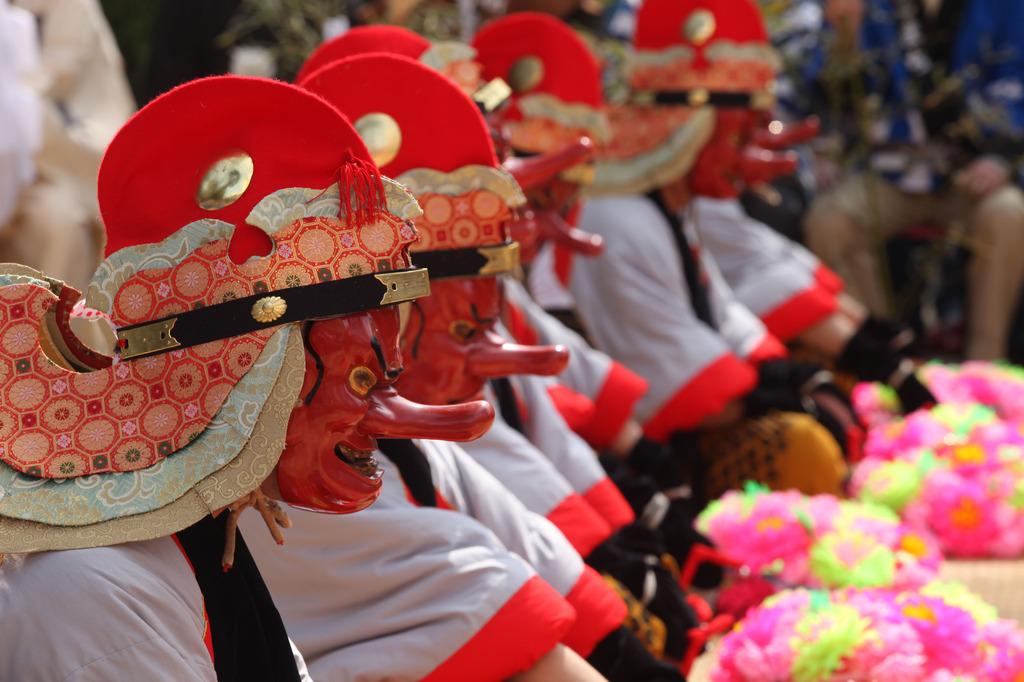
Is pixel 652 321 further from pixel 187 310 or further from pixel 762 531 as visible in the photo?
pixel 187 310

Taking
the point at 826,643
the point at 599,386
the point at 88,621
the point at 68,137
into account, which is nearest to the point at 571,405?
the point at 599,386

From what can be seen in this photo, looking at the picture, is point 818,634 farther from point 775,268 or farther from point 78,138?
point 78,138

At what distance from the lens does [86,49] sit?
4.79 m

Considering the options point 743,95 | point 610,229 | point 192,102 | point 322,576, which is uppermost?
point 192,102

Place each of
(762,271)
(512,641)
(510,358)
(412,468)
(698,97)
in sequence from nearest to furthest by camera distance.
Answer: (512,641)
(412,468)
(510,358)
(698,97)
(762,271)

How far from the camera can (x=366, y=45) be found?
2557 millimetres

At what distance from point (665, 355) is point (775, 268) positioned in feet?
3.51

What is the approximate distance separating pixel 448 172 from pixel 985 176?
14.6ft

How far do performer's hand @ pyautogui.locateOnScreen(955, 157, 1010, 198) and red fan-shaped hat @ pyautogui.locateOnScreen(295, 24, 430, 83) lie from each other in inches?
162

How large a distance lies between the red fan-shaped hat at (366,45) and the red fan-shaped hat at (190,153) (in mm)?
1009

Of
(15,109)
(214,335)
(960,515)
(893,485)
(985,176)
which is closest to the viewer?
(214,335)

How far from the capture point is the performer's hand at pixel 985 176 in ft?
20.0

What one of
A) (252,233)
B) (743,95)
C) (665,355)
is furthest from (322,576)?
(743,95)

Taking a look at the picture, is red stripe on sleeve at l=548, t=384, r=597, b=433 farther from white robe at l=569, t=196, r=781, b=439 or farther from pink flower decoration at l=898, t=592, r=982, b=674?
pink flower decoration at l=898, t=592, r=982, b=674
